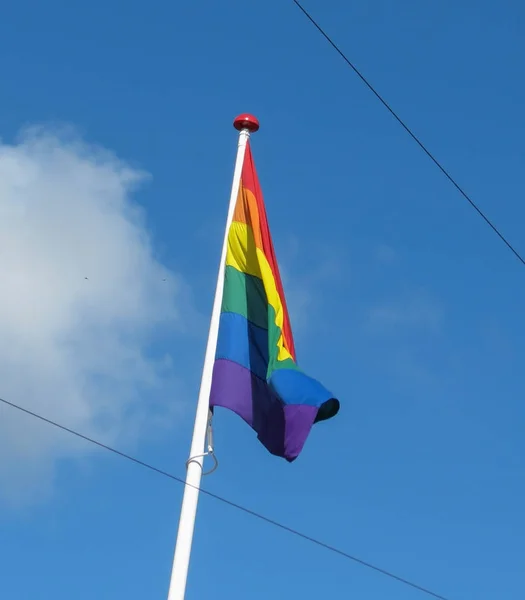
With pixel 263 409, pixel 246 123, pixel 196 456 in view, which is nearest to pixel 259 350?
pixel 263 409

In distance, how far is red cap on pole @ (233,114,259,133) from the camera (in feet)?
46.8

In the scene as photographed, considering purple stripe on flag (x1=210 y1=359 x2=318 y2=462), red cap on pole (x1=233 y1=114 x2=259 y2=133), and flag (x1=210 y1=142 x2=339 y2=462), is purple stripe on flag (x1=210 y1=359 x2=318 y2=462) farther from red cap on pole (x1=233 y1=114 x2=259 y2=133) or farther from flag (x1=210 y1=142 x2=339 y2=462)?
red cap on pole (x1=233 y1=114 x2=259 y2=133)

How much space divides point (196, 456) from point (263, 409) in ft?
3.59

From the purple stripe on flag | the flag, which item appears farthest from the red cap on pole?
the purple stripe on flag

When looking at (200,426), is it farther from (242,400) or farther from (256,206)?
(256,206)

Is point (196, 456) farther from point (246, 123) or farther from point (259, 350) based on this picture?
point (246, 123)

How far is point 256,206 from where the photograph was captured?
13.8 metres

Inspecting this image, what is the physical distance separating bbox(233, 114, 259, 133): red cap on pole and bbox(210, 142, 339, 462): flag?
1.23ft

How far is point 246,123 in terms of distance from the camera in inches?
562

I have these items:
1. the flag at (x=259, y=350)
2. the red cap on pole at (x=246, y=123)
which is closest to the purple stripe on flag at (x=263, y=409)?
the flag at (x=259, y=350)

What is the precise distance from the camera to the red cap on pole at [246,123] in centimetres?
1427

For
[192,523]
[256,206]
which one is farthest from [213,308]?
[192,523]

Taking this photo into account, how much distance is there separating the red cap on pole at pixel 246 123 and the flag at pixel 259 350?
37 cm

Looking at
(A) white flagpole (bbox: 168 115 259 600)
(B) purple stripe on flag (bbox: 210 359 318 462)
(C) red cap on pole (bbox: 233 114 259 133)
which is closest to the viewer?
(A) white flagpole (bbox: 168 115 259 600)
